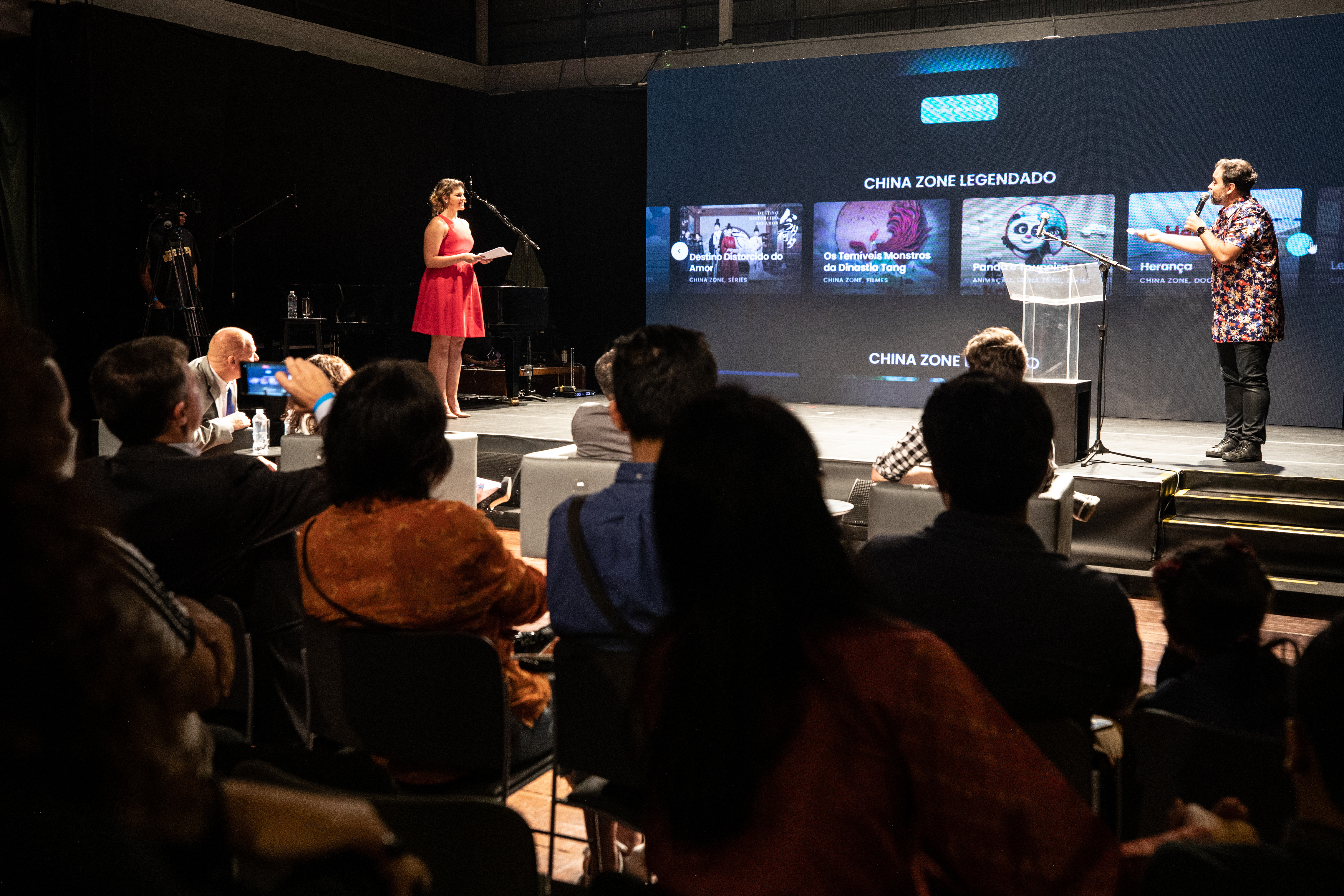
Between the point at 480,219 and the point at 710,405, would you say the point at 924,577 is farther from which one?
the point at 480,219

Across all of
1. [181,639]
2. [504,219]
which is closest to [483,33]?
[504,219]

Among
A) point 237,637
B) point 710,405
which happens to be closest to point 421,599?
point 237,637

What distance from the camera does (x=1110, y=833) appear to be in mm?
1021

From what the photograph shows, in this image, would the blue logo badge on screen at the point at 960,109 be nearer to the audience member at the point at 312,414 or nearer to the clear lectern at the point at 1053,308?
the clear lectern at the point at 1053,308

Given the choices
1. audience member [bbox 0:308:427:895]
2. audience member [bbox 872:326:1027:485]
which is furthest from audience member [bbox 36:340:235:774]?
audience member [bbox 872:326:1027:485]

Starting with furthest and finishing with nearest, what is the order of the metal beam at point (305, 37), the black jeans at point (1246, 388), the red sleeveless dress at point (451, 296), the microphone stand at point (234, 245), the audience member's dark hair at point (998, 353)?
the microphone stand at point (234, 245) → the metal beam at point (305, 37) → the red sleeveless dress at point (451, 296) → the black jeans at point (1246, 388) → the audience member's dark hair at point (998, 353)

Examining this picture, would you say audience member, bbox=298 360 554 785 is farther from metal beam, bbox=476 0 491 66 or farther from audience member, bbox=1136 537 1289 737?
metal beam, bbox=476 0 491 66

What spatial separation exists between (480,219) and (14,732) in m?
11.8

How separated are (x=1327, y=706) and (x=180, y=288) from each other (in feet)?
27.9

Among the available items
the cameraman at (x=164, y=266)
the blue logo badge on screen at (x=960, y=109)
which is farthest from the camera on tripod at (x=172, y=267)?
the blue logo badge on screen at (x=960, y=109)

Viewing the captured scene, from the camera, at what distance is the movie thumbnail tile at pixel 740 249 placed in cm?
929

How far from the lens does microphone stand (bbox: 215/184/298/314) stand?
372 inches

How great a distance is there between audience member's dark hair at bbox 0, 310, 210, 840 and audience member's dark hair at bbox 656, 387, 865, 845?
489 millimetres

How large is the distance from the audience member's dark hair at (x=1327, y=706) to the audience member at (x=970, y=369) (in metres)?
2.64
